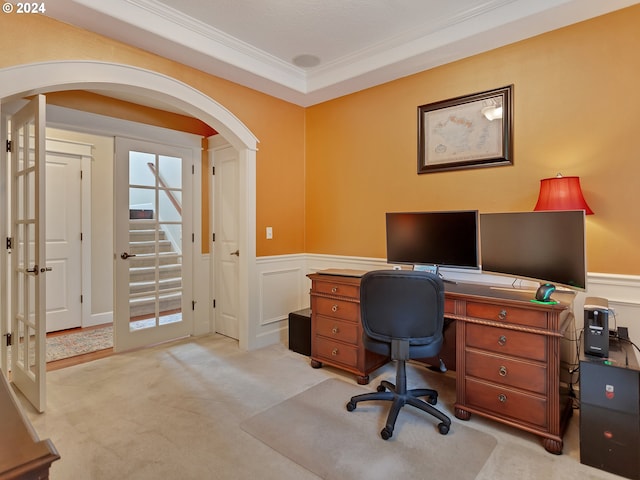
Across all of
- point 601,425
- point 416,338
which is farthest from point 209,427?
point 601,425

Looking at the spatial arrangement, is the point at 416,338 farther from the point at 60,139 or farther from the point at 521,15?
the point at 60,139

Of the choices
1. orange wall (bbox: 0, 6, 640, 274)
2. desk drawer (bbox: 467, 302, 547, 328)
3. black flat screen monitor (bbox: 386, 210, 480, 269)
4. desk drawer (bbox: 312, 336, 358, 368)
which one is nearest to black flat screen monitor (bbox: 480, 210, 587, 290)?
black flat screen monitor (bbox: 386, 210, 480, 269)

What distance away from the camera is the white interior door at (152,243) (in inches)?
140

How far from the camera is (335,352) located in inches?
117

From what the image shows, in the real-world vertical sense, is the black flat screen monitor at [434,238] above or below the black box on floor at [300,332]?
above

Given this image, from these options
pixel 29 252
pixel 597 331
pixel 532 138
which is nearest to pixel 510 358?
pixel 597 331

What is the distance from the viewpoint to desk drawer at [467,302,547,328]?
6.50 feet

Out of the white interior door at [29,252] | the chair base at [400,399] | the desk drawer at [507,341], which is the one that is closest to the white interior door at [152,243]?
the white interior door at [29,252]

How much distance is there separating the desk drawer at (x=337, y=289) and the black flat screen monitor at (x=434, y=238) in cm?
41

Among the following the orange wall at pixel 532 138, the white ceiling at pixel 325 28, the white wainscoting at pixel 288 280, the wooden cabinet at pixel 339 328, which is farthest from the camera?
the white wainscoting at pixel 288 280

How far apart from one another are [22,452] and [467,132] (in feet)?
10.2

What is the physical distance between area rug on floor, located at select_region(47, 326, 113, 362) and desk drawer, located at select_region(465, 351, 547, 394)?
3.56 meters

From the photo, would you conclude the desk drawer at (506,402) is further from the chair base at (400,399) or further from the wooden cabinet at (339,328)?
the wooden cabinet at (339,328)

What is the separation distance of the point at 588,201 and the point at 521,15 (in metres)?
1.34
